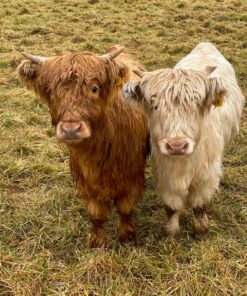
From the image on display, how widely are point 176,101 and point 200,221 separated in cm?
138

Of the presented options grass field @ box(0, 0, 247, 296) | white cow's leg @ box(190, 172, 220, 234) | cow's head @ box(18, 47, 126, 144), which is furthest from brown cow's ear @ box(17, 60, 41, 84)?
white cow's leg @ box(190, 172, 220, 234)

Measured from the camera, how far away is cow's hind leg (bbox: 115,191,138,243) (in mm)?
4047

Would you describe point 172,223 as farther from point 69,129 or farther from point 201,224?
point 69,129

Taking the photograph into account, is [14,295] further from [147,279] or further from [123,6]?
[123,6]

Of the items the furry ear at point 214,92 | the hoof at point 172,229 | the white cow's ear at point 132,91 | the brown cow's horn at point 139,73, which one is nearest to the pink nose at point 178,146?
the furry ear at point 214,92

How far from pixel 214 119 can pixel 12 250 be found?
2.00m

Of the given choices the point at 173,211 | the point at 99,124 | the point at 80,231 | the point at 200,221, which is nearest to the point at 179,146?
the point at 99,124

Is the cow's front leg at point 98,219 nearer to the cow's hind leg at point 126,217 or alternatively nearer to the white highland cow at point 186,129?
the cow's hind leg at point 126,217

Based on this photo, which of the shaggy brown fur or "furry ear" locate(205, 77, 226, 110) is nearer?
the shaggy brown fur

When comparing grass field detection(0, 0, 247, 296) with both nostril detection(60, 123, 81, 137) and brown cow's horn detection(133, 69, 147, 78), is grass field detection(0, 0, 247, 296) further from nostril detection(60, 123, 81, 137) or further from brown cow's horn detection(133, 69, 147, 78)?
brown cow's horn detection(133, 69, 147, 78)

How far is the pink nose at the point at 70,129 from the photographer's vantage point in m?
3.12

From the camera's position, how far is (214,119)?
13.1 feet

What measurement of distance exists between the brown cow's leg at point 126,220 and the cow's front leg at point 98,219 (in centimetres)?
11

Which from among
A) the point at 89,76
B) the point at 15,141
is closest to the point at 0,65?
the point at 15,141
